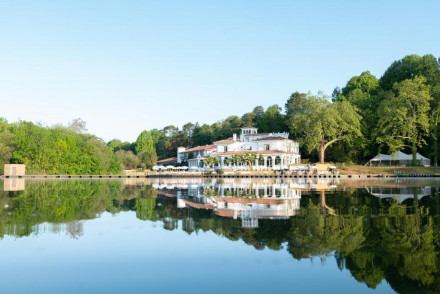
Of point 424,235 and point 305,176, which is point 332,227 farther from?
point 305,176

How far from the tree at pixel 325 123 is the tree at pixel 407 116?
4.22m

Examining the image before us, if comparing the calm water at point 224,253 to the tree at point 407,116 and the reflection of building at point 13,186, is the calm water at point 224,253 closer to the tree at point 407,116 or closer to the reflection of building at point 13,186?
the reflection of building at point 13,186

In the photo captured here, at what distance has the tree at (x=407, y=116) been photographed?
5384cm

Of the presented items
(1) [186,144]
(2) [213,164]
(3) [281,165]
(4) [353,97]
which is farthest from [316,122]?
(1) [186,144]

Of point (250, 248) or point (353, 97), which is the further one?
point (353, 97)

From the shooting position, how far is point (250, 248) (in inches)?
318

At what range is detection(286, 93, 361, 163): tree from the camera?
184 ft

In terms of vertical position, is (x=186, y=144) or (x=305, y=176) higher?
(x=186, y=144)

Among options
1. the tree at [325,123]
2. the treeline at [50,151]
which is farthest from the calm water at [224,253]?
the treeline at [50,151]

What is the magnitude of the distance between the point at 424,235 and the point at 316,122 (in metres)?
49.8

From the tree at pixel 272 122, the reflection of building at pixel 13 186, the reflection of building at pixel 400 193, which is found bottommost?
the reflection of building at pixel 13 186

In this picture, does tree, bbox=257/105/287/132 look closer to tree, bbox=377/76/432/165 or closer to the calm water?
tree, bbox=377/76/432/165

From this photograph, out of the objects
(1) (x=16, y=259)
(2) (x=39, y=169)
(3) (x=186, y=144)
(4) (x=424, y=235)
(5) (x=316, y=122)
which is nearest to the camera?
(1) (x=16, y=259)

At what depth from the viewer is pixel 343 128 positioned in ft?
184
